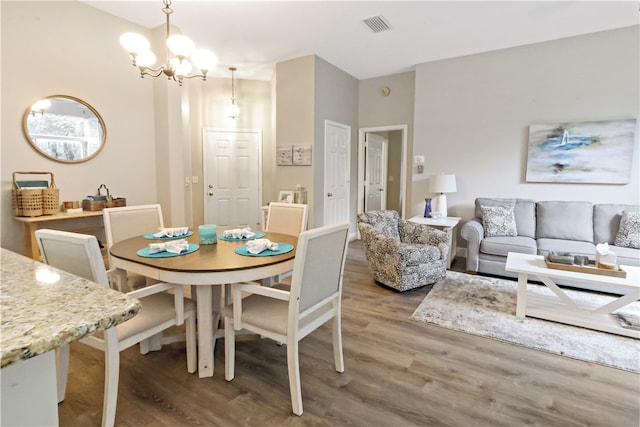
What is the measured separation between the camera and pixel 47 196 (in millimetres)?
2986

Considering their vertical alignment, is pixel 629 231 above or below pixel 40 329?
below

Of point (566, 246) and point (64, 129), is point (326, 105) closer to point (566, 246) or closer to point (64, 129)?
point (64, 129)

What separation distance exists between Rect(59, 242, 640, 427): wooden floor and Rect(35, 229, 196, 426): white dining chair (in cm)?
23

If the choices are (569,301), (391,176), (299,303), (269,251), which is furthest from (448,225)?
(391,176)

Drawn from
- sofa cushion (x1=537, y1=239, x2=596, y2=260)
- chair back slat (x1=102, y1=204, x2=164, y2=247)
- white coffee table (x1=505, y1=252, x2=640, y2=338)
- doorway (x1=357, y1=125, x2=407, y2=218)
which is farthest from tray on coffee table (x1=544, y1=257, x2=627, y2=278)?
doorway (x1=357, y1=125, x2=407, y2=218)

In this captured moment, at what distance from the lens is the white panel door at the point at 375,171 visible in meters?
6.16

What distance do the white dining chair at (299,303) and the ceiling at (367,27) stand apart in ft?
8.93

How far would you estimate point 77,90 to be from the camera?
3354 mm

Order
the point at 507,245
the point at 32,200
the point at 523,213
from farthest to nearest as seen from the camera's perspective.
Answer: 1. the point at 523,213
2. the point at 507,245
3. the point at 32,200

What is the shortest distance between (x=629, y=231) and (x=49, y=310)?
467 centimetres

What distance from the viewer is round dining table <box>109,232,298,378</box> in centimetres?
171

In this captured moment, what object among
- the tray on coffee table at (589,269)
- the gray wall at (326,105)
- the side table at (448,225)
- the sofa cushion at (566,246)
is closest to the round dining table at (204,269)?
the tray on coffee table at (589,269)

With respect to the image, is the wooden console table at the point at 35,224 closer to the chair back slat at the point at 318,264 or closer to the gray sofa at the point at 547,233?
the chair back slat at the point at 318,264

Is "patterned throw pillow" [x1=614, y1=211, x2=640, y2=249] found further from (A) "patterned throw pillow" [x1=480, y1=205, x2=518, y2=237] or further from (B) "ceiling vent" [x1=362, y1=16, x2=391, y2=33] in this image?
(B) "ceiling vent" [x1=362, y1=16, x2=391, y2=33]
